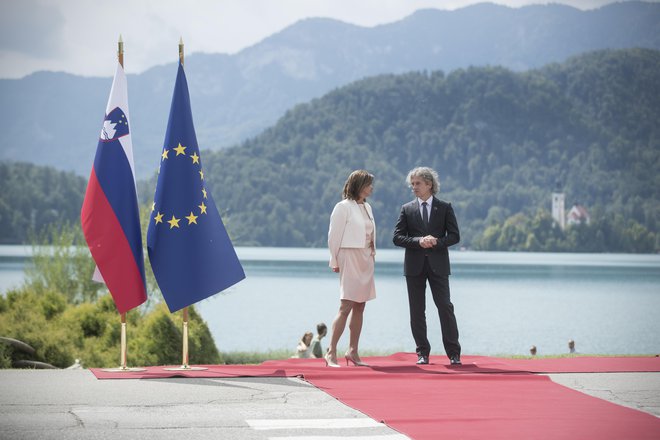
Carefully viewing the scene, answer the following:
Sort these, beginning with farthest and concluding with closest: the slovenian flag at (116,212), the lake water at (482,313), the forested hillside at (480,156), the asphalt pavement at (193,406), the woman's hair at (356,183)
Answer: the forested hillside at (480,156) → the lake water at (482,313) → the woman's hair at (356,183) → the slovenian flag at (116,212) → the asphalt pavement at (193,406)

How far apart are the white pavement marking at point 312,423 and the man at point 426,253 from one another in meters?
3.87

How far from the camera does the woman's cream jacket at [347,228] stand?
11.4 metres

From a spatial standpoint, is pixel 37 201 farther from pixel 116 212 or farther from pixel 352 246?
pixel 352 246

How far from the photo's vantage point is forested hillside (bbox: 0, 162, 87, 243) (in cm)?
14250

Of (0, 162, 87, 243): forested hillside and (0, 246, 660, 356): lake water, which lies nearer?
(0, 246, 660, 356): lake water

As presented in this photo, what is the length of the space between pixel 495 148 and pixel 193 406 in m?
186

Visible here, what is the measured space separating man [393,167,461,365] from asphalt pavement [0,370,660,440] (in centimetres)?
149

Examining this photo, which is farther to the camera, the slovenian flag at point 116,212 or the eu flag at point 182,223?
the eu flag at point 182,223

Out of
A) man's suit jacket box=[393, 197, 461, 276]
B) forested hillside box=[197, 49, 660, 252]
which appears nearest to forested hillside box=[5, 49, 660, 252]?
forested hillside box=[197, 49, 660, 252]

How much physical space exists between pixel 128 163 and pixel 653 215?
16925 centimetres

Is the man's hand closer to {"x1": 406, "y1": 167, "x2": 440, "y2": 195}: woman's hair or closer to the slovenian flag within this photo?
{"x1": 406, "y1": 167, "x2": 440, "y2": 195}: woman's hair

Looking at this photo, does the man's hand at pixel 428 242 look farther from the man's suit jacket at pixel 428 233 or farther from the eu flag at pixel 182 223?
the eu flag at pixel 182 223

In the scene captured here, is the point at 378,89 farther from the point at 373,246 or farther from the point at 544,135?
the point at 373,246

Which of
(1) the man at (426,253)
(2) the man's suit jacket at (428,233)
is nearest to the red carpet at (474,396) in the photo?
(1) the man at (426,253)
